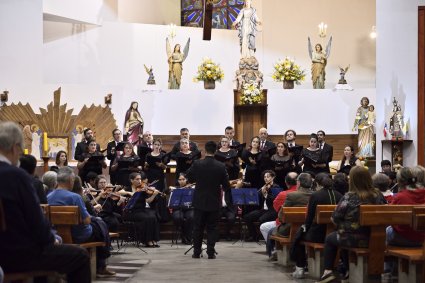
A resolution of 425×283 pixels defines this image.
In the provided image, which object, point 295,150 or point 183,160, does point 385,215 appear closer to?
point 295,150

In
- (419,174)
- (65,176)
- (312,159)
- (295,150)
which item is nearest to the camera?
(65,176)

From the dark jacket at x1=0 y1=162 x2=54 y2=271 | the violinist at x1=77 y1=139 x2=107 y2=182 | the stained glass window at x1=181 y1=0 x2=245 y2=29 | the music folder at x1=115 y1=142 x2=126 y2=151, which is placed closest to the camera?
the dark jacket at x1=0 y1=162 x2=54 y2=271

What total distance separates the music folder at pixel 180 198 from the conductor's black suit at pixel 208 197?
1.62 metres

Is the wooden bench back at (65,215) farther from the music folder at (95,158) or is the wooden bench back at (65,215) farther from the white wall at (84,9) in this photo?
the white wall at (84,9)

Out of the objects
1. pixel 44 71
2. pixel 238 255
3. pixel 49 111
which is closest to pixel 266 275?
pixel 238 255

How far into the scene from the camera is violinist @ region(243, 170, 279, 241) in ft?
42.6

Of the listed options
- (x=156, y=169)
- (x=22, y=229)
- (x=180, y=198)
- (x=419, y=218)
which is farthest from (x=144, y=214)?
(x=22, y=229)

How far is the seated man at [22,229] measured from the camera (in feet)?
16.4

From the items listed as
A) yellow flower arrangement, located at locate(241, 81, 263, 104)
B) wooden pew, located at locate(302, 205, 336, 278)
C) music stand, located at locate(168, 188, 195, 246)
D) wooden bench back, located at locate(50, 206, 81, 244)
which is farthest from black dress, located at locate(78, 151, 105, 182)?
wooden bench back, located at locate(50, 206, 81, 244)

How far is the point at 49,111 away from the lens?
17250 millimetres

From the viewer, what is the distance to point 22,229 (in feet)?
16.7

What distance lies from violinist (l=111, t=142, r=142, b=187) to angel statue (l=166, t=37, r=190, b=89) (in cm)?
567

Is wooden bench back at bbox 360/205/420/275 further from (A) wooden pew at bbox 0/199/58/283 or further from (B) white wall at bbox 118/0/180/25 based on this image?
(B) white wall at bbox 118/0/180/25

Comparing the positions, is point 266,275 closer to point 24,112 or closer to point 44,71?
point 24,112
